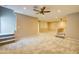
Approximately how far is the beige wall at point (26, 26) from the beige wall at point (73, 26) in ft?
2.51

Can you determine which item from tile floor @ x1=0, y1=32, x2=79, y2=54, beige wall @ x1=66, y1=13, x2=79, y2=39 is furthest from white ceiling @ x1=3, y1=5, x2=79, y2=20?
tile floor @ x1=0, y1=32, x2=79, y2=54

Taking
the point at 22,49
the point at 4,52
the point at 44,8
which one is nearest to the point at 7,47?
the point at 4,52

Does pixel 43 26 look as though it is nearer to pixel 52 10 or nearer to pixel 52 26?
pixel 52 26

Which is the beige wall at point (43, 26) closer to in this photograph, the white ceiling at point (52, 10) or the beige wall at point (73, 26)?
the white ceiling at point (52, 10)

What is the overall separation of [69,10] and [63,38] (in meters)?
0.65

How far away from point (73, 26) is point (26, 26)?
3.57 ft

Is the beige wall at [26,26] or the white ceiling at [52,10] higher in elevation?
the white ceiling at [52,10]

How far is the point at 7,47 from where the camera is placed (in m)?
2.90

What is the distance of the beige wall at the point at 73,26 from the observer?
9.65ft

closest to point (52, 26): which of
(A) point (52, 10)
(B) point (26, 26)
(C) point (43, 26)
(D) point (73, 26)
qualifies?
(C) point (43, 26)

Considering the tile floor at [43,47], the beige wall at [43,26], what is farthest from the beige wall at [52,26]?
the tile floor at [43,47]

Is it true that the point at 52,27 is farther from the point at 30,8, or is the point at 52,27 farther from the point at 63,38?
the point at 30,8

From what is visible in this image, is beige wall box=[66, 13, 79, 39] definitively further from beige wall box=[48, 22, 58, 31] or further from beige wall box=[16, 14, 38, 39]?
beige wall box=[16, 14, 38, 39]
